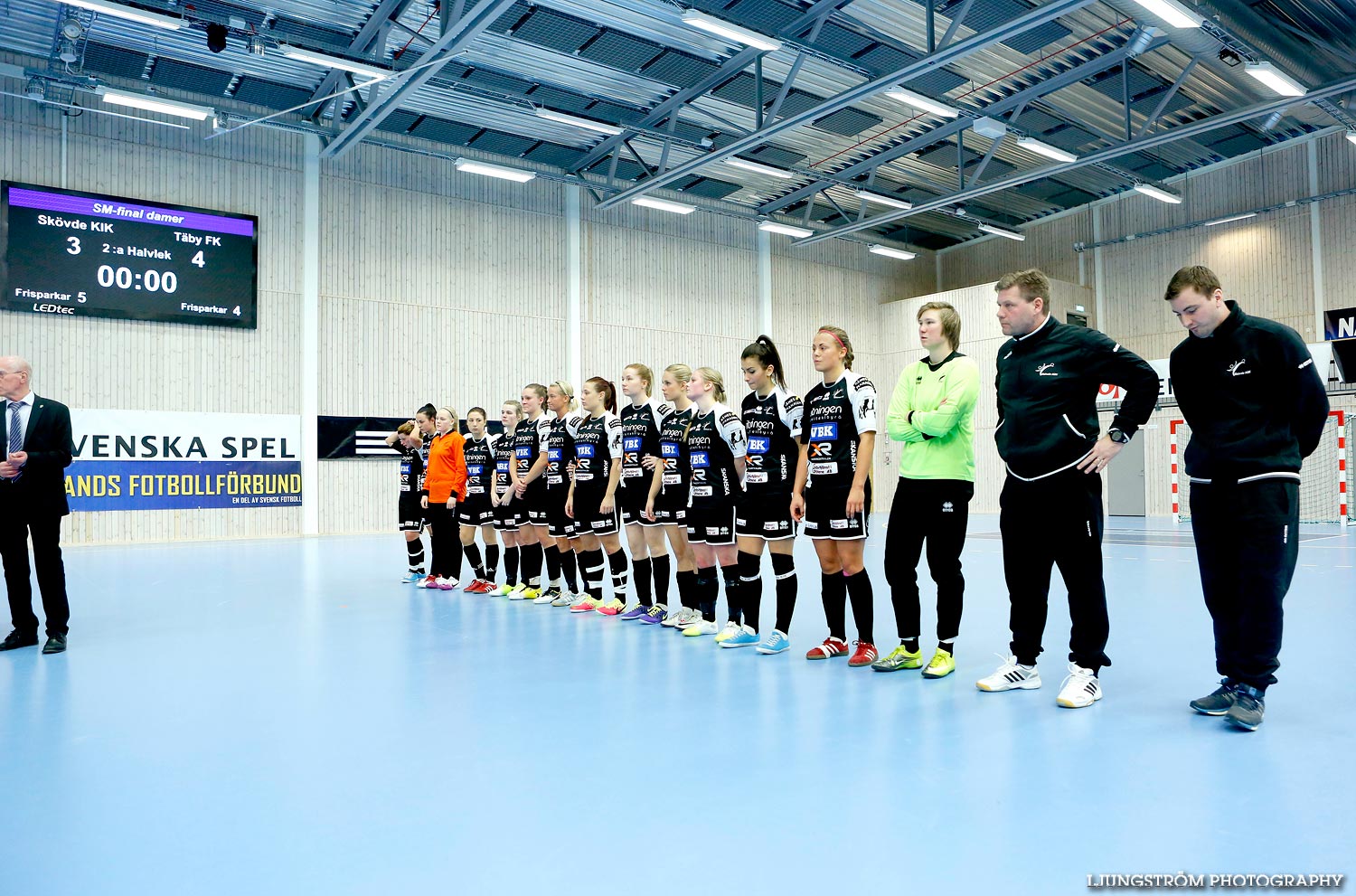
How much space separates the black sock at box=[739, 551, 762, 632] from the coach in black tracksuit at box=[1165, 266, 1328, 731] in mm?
2358

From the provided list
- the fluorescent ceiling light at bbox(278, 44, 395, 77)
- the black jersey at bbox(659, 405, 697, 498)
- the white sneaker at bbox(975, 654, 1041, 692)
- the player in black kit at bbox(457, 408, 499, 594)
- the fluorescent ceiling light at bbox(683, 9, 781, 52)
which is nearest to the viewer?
the white sneaker at bbox(975, 654, 1041, 692)

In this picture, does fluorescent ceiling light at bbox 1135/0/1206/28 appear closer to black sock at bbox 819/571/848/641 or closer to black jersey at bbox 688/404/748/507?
black jersey at bbox 688/404/748/507

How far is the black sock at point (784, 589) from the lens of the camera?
502cm

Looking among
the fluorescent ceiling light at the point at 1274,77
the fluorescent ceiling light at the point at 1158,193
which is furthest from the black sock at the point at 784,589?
the fluorescent ceiling light at the point at 1158,193

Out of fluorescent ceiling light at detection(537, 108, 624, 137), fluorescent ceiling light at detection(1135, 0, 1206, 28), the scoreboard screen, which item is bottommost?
the scoreboard screen

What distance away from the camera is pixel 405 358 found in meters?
17.4

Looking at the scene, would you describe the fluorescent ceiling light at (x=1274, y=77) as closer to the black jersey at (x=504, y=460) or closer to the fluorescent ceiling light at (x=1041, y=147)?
the fluorescent ceiling light at (x=1041, y=147)

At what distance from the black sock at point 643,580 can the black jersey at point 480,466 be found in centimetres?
246

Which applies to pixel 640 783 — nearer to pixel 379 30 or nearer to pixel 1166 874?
pixel 1166 874

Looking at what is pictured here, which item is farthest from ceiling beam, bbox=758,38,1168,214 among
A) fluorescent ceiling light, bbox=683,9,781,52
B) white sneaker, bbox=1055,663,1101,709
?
white sneaker, bbox=1055,663,1101,709

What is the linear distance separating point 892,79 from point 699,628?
10062 mm

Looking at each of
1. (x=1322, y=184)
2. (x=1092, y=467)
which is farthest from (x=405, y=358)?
(x=1322, y=184)

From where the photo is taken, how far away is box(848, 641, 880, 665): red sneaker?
455cm

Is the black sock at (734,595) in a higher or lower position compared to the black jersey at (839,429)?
lower
